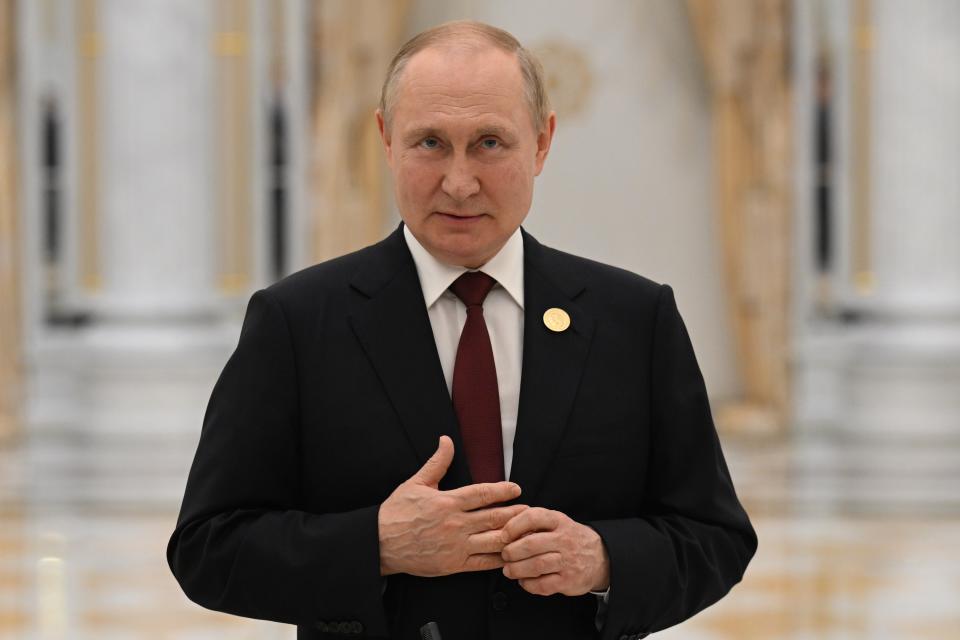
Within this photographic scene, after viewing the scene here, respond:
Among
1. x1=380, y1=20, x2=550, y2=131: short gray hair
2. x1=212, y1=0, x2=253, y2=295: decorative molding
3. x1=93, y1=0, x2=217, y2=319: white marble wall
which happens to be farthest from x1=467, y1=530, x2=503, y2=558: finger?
x1=212, y1=0, x2=253, y2=295: decorative molding

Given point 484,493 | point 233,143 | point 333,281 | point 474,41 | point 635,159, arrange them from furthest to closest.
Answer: point 635,159
point 233,143
point 333,281
point 474,41
point 484,493

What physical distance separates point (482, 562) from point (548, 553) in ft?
0.27

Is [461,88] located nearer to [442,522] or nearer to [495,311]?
[495,311]

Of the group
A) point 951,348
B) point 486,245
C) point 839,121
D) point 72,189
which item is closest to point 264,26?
point 72,189

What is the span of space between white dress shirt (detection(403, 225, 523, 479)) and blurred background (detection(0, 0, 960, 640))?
7.69 m

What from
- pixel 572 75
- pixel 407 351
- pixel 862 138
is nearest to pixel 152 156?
pixel 572 75

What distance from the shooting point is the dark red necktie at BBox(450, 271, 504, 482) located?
1.76 m

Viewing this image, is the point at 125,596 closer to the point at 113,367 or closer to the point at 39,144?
the point at 113,367

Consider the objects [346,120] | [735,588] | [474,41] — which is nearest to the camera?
[474,41]

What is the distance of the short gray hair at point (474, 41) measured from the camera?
1761 mm

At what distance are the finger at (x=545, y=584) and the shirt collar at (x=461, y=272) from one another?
1.20 ft

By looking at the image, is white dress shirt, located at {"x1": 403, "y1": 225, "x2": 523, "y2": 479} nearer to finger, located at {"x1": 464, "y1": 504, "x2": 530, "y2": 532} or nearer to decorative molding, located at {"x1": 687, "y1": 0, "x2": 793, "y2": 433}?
finger, located at {"x1": 464, "y1": 504, "x2": 530, "y2": 532}

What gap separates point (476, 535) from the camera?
5.46 feet

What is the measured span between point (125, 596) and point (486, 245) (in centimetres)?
472
